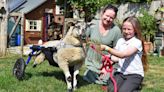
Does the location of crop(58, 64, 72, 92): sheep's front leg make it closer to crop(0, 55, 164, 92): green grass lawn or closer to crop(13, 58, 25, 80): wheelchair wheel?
crop(0, 55, 164, 92): green grass lawn

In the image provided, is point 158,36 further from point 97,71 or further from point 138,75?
point 138,75

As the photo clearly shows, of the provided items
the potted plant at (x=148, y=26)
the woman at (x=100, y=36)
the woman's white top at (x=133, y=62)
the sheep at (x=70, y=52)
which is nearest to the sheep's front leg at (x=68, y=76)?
the sheep at (x=70, y=52)

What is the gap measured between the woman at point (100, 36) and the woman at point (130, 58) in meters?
1.01

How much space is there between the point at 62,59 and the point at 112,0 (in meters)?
11.1

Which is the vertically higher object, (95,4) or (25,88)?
(95,4)

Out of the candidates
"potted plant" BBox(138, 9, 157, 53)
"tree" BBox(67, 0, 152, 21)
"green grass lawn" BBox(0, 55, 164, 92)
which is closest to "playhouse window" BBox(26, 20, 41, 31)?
"tree" BBox(67, 0, 152, 21)

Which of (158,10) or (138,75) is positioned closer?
(138,75)

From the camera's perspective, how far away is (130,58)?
502cm

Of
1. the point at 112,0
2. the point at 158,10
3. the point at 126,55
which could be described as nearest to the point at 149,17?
the point at 158,10

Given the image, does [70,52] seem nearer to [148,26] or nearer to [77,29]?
[77,29]

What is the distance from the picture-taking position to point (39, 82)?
667 centimetres

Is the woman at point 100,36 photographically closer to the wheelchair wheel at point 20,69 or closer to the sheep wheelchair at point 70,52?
the sheep wheelchair at point 70,52

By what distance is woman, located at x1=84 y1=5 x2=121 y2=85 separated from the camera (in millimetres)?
6088

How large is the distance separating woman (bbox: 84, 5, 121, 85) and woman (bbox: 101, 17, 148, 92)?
3.32 feet
